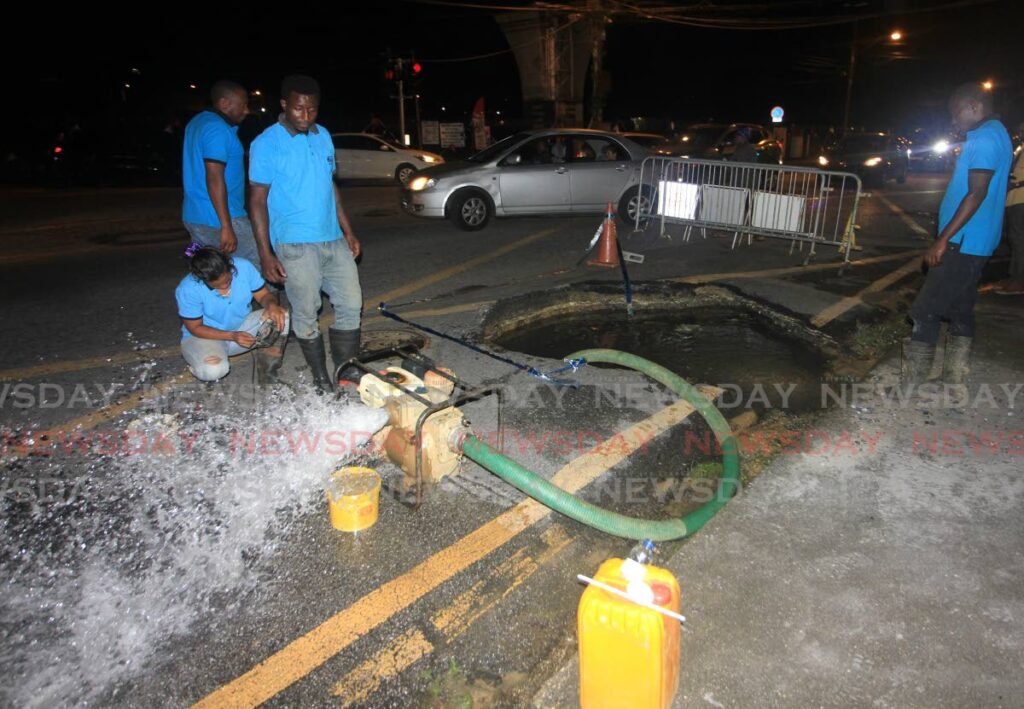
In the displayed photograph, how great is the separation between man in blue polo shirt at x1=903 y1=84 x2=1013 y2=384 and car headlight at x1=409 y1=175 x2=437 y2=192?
7392mm

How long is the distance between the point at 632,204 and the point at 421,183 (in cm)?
345

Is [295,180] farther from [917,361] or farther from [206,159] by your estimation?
[917,361]

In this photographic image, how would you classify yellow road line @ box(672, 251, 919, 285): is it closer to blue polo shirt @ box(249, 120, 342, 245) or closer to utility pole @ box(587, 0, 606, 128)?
blue polo shirt @ box(249, 120, 342, 245)

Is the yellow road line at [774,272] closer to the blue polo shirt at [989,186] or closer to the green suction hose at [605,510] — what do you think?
the blue polo shirt at [989,186]

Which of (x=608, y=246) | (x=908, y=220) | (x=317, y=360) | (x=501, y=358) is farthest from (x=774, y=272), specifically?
(x=908, y=220)

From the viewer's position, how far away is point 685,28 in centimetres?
4641

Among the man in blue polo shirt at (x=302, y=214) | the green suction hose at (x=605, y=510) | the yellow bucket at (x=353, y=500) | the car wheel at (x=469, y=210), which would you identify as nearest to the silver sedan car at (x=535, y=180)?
the car wheel at (x=469, y=210)

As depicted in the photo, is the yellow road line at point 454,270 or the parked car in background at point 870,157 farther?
the parked car in background at point 870,157

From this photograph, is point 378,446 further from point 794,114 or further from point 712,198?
point 794,114

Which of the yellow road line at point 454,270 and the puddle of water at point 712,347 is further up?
the yellow road line at point 454,270

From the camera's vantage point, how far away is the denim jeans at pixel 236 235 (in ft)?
15.9

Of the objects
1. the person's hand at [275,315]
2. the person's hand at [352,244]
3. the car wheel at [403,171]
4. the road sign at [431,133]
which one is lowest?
the person's hand at [275,315]

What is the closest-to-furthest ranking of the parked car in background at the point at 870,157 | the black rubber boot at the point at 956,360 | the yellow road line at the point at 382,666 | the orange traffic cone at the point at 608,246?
the yellow road line at the point at 382,666 < the black rubber boot at the point at 956,360 < the orange traffic cone at the point at 608,246 < the parked car in background at the point at 870,157

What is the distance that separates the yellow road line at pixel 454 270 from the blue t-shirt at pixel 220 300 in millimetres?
2485
